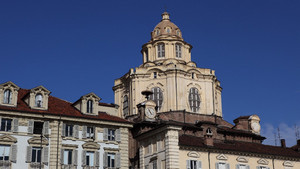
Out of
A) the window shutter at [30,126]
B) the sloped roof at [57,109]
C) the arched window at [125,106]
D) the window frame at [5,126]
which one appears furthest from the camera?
the arched window at [125,106]

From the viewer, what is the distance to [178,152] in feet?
202

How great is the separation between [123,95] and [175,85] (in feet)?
36.2

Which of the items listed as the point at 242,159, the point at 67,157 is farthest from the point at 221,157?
the point at 67,157

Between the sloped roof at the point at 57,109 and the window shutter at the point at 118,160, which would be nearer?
the sloped roof at the point at 57,109

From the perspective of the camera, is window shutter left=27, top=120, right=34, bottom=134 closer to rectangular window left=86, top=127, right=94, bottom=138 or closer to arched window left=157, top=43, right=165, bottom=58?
rectangular window left=86, top=127, right=94, bottom=138

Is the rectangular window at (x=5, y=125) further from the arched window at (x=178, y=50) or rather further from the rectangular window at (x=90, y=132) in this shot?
the arched window at (x=178, y=50)

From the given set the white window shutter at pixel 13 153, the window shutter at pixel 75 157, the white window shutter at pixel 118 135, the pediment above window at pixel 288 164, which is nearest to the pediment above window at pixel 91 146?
the window shutter at pixel 75 157

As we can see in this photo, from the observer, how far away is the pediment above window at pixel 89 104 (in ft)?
195

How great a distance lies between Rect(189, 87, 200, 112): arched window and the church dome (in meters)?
12.5

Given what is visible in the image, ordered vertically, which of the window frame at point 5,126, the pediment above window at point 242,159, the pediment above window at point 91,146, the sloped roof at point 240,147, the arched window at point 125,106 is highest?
the arched window at point 125,106

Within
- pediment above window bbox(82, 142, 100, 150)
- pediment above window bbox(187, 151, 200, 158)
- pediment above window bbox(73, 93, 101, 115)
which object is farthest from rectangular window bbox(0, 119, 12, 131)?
pediment above window bbox(187, 151, 200, 158)

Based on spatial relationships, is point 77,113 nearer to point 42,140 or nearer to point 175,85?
point 42,140

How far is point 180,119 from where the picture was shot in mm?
83375

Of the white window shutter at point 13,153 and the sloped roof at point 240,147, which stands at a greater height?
the sloped roof at point 240,147
